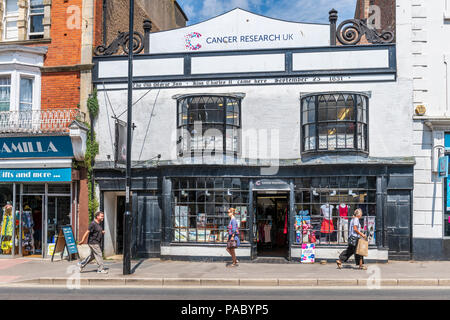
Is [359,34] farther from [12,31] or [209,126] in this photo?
[12,31]

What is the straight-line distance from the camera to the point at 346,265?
13312mm

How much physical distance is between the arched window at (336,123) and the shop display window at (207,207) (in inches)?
110

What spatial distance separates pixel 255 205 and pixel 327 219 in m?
2.42

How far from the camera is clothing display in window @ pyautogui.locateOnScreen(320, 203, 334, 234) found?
46.7 feet

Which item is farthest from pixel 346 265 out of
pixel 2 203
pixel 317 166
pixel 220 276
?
pixel 2 203

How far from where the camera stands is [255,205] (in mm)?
14766

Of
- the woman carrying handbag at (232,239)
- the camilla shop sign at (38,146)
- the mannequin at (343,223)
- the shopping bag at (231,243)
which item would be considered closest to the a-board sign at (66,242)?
the camilla shop sign at (38,146)

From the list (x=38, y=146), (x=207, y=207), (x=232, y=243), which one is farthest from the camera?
(x=38, y=146)

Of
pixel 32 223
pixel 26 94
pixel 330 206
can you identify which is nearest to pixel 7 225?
pixel 32 223

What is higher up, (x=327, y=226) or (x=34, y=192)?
(x=34, y=192)

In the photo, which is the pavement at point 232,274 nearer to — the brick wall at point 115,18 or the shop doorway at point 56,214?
the shop doorway at point 56,214

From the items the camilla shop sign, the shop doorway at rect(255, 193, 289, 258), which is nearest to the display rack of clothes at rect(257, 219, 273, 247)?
the shop doorway at rect(255, 193, 289, 258)

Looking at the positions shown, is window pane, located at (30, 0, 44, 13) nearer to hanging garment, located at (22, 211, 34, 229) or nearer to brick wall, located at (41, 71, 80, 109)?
brick wall, located at (41, 71, 80, 109)

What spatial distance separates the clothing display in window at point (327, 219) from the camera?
46.7 ft
